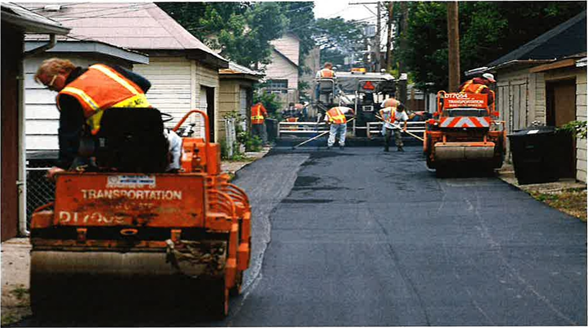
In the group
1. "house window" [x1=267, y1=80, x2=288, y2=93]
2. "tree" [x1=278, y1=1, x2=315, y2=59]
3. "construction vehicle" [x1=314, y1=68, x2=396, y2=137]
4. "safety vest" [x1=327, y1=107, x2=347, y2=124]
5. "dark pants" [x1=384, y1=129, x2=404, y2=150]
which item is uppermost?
"tree" [x1=278, y1=1, x2=315, y2=59]

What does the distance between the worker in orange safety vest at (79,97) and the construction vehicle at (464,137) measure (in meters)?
13.1

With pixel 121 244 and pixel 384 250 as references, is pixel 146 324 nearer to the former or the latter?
pixel 121 244

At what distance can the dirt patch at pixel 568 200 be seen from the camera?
46.0ft

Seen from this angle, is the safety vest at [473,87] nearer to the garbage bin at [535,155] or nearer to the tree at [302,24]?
the garbage bin at [535,155]

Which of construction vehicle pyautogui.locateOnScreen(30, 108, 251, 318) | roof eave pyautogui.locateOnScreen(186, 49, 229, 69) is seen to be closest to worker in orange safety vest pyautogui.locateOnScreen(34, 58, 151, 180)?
construction vehicle pyautogui.locateOnScreen(30, 108, 251, 318)

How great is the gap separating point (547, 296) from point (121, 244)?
399 cm

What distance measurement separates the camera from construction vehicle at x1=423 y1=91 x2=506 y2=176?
766 inches

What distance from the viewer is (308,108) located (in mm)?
58188

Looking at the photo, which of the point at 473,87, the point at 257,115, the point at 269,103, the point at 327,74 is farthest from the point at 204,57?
the point at 269,103

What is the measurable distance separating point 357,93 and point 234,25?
9.90m

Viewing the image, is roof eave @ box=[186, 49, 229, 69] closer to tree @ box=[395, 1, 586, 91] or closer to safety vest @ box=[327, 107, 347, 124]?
safety vest @ box=[327, 107, 347, 124]

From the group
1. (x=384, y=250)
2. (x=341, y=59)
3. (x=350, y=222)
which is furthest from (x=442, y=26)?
(x=341, y=59)

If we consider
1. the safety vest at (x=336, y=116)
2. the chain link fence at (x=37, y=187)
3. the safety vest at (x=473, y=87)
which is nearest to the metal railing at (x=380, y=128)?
the safety vest at (x=336, y=116)

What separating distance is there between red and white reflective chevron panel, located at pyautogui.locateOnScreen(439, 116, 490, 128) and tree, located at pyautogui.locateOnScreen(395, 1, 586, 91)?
37.6 feet
